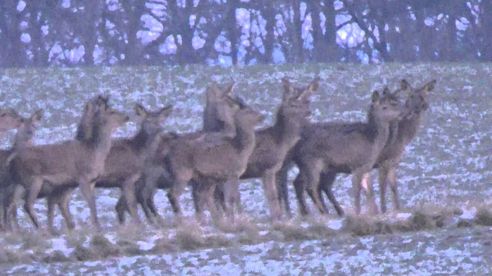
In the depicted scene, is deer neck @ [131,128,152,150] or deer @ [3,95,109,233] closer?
deer @ [3,95,109,233]

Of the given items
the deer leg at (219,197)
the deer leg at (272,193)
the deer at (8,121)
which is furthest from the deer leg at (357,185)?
the deer at (8,121)

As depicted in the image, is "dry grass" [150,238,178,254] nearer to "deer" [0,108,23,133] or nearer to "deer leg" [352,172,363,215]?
"deer leg" [352,172,363,215]

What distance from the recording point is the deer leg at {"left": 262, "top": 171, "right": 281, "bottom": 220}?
17516mm

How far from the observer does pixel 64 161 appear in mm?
17297

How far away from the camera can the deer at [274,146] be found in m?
17.8

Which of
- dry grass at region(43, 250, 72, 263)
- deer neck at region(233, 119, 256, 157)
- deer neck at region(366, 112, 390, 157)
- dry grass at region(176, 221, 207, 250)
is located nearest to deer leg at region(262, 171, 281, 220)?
deer neck at region(233, 119, 256, 157)

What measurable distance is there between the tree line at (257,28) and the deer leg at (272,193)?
34.5m

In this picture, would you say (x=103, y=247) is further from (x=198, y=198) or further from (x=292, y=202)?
(x=292, y=202)

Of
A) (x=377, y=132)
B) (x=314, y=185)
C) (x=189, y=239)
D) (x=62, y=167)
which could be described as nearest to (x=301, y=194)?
(x=314, y=185)

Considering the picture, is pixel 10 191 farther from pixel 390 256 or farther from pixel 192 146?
pixel 390 256

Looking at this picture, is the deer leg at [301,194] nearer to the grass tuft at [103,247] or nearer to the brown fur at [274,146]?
the brown fur at [274,146]

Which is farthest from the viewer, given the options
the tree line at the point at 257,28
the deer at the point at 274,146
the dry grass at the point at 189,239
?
the tree line at the point at 257,28

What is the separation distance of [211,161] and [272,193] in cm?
90

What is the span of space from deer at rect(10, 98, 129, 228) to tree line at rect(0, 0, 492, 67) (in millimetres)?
34949
